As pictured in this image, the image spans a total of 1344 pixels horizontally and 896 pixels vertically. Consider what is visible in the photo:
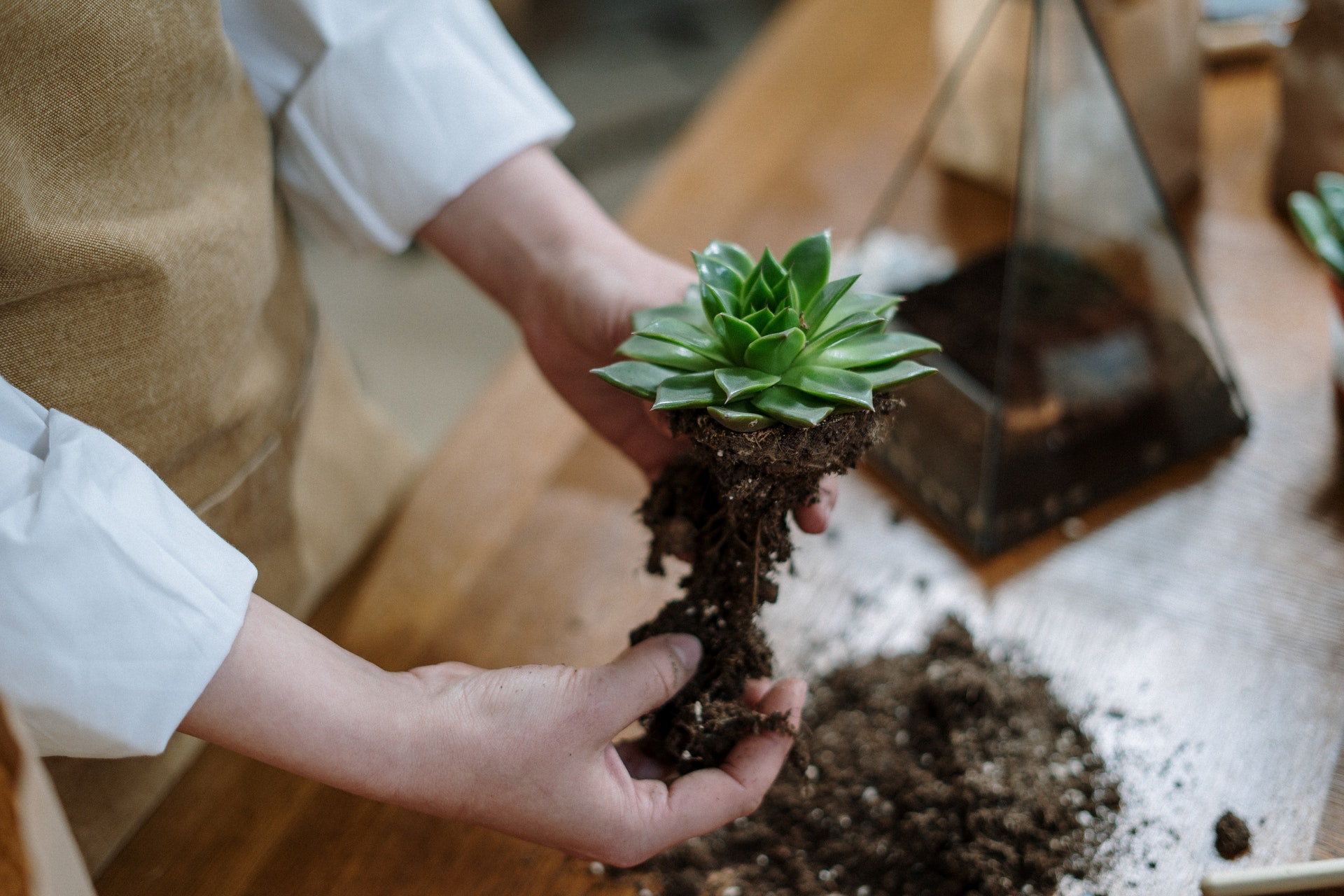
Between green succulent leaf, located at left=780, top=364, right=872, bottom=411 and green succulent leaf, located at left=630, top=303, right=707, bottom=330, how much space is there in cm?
9

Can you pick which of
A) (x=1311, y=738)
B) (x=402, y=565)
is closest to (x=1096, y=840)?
(x=1311, y=738)

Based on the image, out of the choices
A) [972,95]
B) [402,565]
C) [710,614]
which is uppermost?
[972,95]

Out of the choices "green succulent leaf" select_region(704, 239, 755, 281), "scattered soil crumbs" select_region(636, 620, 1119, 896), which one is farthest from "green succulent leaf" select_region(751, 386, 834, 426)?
"scattered soil crumbs" select_region(636, 620, 1119, 896)

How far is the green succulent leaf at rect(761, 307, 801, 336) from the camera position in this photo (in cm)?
58

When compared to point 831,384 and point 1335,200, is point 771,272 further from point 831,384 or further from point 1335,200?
point 1335,200

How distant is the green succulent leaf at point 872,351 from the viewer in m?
0.60

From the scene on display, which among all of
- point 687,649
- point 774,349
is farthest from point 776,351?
point 687,649

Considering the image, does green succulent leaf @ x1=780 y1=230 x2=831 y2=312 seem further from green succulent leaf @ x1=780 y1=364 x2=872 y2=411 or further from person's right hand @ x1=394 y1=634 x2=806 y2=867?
person's right hand @ x1=394 y1=634 x2=806 y2=867

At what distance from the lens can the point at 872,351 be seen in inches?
24.1

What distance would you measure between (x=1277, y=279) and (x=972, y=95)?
15.8 inches

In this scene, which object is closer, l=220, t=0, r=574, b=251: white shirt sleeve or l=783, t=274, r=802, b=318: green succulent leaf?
l=783, t=274, r=802, b=318: green succulent leaf

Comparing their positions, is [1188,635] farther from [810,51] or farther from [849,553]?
[810,51]

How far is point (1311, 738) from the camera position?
731 mm

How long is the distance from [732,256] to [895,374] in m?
0.15
